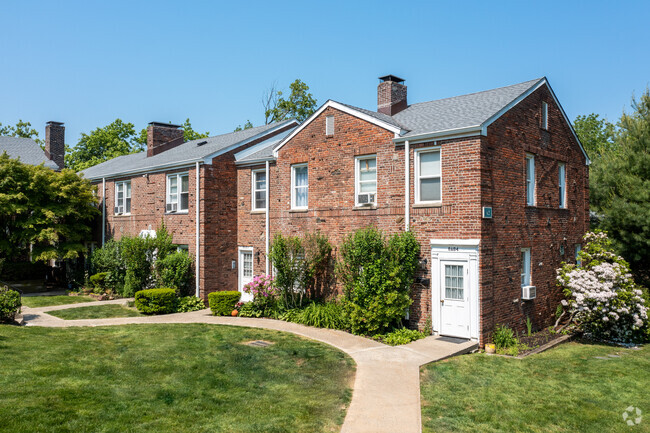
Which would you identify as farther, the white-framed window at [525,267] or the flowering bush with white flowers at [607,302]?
the white-framed window at [525,267]

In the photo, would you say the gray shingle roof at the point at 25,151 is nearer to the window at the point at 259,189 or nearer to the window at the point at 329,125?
the window at the point at 259,189

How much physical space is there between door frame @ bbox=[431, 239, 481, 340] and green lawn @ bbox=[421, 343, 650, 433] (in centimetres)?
121

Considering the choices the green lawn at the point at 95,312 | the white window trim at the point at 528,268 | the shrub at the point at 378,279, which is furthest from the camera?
the green lawn at the point at 95,312

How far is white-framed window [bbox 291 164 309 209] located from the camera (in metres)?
17.5

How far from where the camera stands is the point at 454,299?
42.9 feet

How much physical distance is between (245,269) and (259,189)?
134 inches

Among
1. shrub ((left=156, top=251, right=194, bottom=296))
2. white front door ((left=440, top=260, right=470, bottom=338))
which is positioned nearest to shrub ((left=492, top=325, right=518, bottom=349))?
white front door ((left=440, top=260, right=470, bottom=338))

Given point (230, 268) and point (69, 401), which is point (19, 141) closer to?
point (230, 268)

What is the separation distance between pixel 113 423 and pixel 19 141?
113 ft

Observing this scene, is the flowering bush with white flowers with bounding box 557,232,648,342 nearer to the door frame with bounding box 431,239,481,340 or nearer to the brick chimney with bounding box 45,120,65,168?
the door frame with bounding box 431,239,481,340

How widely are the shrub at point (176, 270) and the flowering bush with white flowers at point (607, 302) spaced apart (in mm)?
13761

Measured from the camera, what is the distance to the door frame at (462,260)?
12695mm

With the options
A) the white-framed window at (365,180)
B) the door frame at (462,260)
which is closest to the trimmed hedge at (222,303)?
the white-framed window at (365,180)
